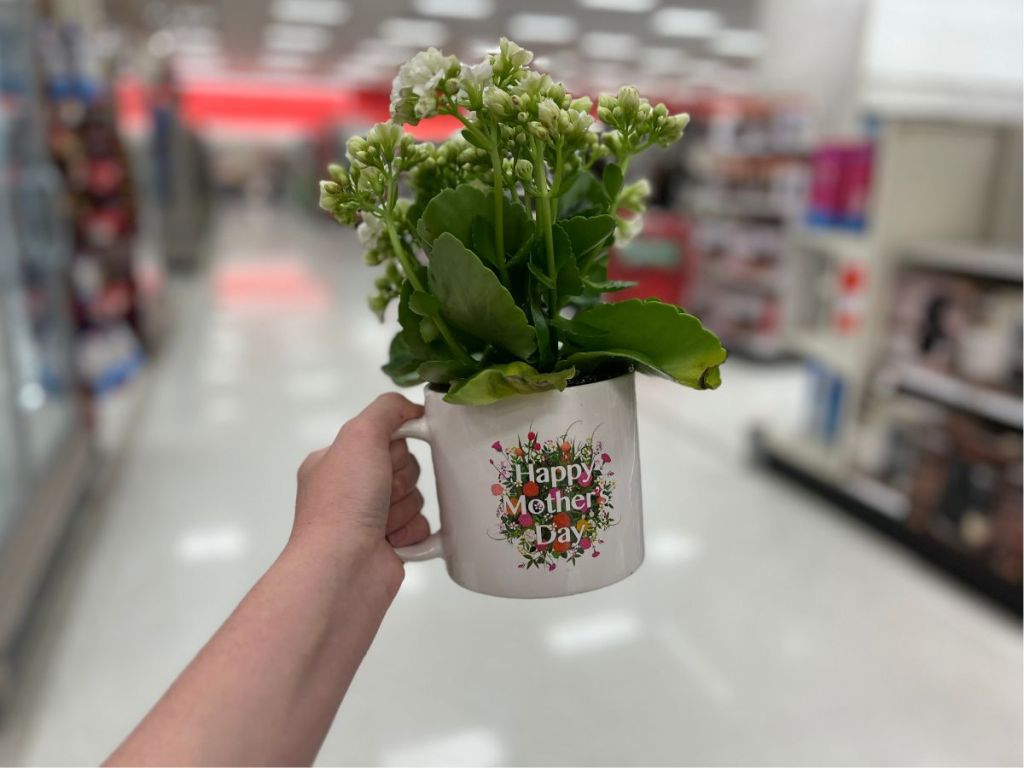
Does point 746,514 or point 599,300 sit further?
point 746,514

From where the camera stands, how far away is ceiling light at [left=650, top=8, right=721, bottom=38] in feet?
34.0

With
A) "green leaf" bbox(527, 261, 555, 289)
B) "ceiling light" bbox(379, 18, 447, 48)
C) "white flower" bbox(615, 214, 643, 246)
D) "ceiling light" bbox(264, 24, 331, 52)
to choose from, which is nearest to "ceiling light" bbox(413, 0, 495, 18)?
"ceiling light" bbox(379, 18, 447, 48)

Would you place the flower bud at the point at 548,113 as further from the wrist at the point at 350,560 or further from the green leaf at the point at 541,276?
the wrist at the point at 350,560

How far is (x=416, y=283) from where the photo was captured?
0.66m

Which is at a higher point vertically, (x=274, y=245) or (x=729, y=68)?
(x=729, y=68)

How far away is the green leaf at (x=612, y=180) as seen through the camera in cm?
67


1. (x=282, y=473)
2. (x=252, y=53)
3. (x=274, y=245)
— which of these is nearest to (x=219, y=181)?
(x=252, y=53)

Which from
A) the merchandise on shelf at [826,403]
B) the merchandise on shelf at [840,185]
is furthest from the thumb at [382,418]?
the merchandise on shelf at [826,403]

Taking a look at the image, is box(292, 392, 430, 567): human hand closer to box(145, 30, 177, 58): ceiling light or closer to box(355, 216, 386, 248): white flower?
box(355, 216, 386, 248): white flower

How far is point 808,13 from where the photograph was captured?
3.59 metres

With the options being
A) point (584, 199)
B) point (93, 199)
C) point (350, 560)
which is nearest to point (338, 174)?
point (584, 199)

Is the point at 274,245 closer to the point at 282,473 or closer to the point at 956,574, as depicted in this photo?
the point at 282,473

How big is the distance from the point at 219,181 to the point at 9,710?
3040 cm

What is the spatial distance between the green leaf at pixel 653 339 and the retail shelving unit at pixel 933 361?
2398 millimetres
